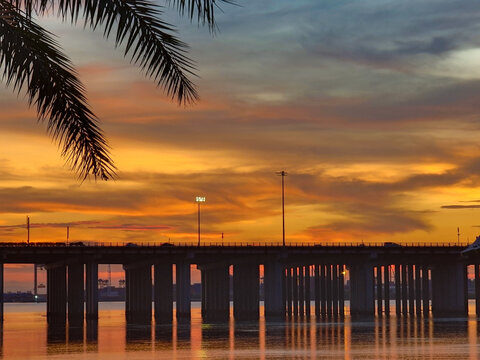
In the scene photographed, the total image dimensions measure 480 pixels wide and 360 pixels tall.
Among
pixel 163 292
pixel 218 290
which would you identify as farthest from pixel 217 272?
pixel 163 292

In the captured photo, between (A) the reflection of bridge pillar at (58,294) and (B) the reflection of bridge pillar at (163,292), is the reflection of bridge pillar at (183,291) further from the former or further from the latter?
(A) the reflection of bridge pillar at (58,294)

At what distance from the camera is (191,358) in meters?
74.6

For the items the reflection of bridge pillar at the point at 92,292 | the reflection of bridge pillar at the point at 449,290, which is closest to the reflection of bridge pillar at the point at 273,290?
the reflection of bridge pillar at the point at 92,292

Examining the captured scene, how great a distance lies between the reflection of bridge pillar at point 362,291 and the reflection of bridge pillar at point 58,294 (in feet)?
167

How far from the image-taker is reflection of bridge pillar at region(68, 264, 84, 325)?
552 ft

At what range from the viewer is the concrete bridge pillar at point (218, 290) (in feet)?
624

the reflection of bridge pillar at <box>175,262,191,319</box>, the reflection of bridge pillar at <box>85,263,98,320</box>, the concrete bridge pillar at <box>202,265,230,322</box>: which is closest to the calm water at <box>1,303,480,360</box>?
the reflection of bridge pillar at <box>85,263,98,320</box>

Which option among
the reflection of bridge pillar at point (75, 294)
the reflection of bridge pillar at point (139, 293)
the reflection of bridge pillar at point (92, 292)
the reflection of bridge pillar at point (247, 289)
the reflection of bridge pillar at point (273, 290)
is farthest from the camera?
the reflection of bridge pillar at point (247, 289)

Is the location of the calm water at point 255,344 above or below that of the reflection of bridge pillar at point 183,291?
below

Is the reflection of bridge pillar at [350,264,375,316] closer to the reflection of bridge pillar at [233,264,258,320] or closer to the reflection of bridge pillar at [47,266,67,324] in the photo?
the reflection of bridge pillar at [233,264,258,320]

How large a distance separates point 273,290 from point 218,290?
20.7 metres

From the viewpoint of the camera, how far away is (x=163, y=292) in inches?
6944

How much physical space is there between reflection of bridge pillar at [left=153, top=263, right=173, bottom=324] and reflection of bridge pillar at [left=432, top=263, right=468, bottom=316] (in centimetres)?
4824

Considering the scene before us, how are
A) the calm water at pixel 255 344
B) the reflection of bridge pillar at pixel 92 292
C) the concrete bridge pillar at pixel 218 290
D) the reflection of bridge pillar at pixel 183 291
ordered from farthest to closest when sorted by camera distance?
the concrete bridge pillar at pixel 218 290 → the reflection of bridge pillar at pixel 183 291 → the reflection of bridge pillar at pixel 92 292 → the calm water at pixel 255 344
